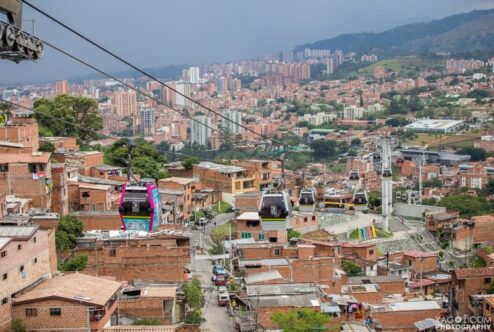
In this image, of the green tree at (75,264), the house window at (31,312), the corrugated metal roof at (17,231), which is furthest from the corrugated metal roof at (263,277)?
the house window at (31,312)

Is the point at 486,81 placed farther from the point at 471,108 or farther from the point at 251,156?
the point at 251,156

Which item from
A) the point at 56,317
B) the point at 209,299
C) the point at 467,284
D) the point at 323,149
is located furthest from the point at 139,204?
the point at 323,149

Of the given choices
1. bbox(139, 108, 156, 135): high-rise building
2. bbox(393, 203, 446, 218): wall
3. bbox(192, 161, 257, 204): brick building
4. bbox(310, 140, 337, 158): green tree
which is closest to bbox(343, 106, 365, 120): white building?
bbox(139, 108, 156, 135): high-rise building

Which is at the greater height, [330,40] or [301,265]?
[330,40]

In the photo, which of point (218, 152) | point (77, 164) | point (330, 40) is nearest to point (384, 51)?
point (330, 40)

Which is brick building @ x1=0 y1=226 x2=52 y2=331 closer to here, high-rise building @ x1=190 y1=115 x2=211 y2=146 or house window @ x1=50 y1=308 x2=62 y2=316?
house window @ x1=50 y1=308 x2=62 y2=316

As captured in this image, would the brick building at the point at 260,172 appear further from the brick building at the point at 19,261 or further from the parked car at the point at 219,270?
the brick building at the point at 19,261

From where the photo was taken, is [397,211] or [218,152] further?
[218,152]
